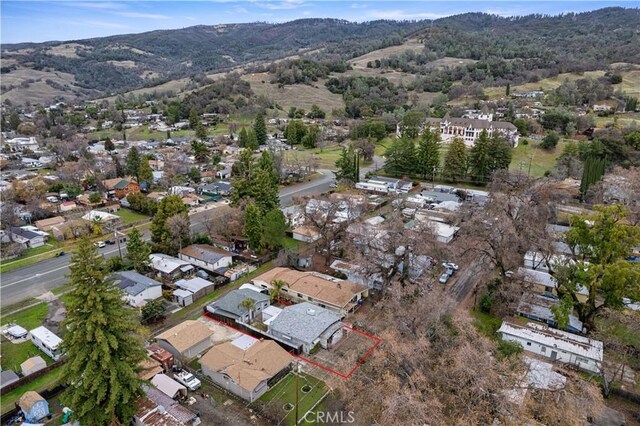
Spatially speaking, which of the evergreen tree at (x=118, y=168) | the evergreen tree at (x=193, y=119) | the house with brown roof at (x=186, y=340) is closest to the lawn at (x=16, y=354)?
the house with brown roof at (x=186, y=340)

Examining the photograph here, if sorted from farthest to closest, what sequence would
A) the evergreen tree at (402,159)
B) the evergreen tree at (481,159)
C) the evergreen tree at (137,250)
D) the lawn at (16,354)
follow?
the evergreen tree at (402,159)
the evergreen tree at (481,159)
the evergreen tree at (137,250)
the lawn at (16,354)

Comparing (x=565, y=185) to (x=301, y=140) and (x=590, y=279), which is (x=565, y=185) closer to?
(x=590, y=279)

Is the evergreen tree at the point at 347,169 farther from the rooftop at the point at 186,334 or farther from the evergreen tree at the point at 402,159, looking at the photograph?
the rooftop at the point at 186,334

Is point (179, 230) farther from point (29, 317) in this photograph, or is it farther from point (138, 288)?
point (29, 317)

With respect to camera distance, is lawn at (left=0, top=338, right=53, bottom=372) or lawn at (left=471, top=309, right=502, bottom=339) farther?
lawn at (left=471, top=309, right=502, bottom=339)

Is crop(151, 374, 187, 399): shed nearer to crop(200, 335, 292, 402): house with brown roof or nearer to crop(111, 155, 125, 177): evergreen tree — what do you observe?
crop(200, 335, 292, 402): house with brown roof

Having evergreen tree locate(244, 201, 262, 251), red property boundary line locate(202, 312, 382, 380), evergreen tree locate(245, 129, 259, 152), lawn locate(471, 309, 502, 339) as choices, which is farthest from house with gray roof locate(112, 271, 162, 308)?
evergreen tree locate(245, 129, 259, 152)
